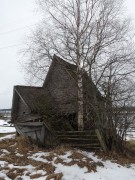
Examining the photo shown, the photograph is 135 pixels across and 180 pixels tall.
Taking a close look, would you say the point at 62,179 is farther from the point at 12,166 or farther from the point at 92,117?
the point at 92,117

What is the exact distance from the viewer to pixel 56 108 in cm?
1655

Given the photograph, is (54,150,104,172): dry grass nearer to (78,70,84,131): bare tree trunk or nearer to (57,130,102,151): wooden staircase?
(57,130,102,151): wooden staircase

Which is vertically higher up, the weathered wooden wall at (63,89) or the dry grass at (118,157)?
the weathered wooden wall at (63,89)

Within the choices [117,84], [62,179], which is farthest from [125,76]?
[62,179]

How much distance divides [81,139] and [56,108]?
12.9ft

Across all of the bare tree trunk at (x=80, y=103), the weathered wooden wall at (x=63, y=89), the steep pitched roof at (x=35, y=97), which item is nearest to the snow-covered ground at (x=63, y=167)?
the bare tree trunk at (x=80, y=103)

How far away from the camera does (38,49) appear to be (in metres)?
15.2

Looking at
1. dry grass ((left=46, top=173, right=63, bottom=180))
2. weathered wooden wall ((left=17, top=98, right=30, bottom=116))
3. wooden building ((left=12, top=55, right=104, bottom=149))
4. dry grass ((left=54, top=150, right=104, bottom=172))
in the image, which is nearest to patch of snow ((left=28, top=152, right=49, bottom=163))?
dry grass ((left=54, top=150, right=104, bottom=172))

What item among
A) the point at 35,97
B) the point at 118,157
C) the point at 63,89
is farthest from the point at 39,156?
the point at 35,97

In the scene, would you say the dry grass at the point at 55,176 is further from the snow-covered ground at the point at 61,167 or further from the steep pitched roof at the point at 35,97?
the steep pitched roof at the point at 35,97

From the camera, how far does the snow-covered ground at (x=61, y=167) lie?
31.1 feet

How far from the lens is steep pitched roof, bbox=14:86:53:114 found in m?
16.8

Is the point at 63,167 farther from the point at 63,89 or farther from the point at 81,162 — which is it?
the point at 63,89

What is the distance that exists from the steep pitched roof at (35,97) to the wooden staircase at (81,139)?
10.5 feet
